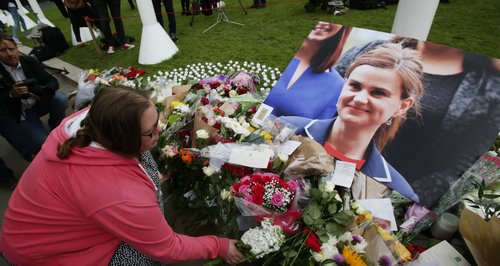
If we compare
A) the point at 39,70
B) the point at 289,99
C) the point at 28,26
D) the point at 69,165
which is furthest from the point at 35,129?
the point at 28,26

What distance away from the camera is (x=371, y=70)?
5.23 ft

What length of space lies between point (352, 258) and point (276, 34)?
4460 mm

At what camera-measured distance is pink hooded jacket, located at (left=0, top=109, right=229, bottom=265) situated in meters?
1.00

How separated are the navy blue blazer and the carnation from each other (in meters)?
0.61

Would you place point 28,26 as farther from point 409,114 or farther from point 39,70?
point 409,114

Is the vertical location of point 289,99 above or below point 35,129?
above

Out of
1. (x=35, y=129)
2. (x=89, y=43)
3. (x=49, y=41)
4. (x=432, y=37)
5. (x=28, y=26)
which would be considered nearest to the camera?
(x=35, y=129)

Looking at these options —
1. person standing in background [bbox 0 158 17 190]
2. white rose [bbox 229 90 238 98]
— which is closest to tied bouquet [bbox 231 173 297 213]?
white rose [bbox 229 90 238 98]

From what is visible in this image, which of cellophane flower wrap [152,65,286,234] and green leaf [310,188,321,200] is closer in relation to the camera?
green leaf [310,188,321,200]

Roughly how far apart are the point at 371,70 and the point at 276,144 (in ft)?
2.23

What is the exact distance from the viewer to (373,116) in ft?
4.93

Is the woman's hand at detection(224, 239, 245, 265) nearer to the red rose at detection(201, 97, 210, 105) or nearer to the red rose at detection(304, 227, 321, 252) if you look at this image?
the red rose at detection(304, 227, 321, 252)

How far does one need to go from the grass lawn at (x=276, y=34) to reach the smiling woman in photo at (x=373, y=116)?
2157 millimetres

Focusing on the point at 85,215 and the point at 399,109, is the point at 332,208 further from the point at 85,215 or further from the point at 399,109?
the point at 85,215
